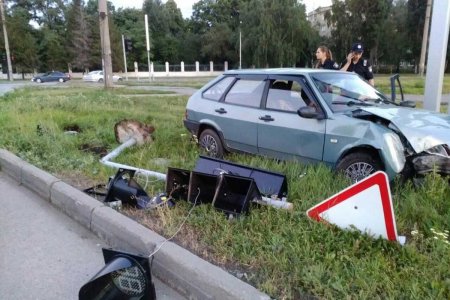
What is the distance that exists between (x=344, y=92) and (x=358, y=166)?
1238 mm

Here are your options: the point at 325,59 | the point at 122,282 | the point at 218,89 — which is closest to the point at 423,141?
the point at 122,282

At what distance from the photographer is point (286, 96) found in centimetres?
547

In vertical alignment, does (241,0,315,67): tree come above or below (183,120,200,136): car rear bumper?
above

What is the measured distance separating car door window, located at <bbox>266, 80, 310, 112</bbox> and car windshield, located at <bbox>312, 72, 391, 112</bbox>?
0.77 ft

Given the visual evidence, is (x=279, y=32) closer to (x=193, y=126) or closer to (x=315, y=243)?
(x=193, y=126)

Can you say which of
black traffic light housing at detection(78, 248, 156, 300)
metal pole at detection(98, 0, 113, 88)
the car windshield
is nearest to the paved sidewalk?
black traffic light housing at detection(78, 248, 156, 300)

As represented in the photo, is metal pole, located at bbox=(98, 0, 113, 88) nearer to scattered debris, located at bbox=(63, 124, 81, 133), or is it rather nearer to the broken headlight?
scattered debris, located at bbox=(63, 124, 81, 133)

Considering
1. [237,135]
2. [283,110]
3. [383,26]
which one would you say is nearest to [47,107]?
[237,135]

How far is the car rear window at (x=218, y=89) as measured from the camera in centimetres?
640

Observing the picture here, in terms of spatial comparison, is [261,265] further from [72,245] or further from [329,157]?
[329,157]

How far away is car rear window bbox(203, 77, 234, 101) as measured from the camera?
6.40 m

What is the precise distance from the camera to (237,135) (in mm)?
5906

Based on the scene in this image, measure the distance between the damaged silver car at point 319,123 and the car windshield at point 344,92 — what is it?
14mm

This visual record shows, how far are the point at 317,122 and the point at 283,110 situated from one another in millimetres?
626
